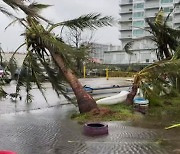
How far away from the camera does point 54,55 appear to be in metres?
12.0

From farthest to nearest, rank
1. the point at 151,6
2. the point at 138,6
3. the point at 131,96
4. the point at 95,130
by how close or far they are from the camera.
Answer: the point at 138,6
the point at 151,6
the point at 131,96
the point at 95,130

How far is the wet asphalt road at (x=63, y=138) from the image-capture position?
7890mm

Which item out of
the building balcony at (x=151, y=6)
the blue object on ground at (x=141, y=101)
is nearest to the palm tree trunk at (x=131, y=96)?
the blue object on ground at (x=141, y=101)

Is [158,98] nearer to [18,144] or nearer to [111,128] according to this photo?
[111,128]

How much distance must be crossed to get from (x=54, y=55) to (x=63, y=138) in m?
3.64

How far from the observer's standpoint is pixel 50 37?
36.6ft

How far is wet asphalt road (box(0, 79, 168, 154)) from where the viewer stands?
7.89m

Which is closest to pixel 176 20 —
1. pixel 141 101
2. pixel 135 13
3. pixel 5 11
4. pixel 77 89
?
pixel 135 13

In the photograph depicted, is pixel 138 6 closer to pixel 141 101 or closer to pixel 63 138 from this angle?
pixel 141 101

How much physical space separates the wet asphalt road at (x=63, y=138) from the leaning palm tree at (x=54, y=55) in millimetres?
1069

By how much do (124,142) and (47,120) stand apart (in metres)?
4.12

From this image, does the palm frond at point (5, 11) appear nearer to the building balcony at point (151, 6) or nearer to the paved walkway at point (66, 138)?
the paved walkway at point (66, 138)

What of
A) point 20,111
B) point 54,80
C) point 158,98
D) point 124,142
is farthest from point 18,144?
point 158,98

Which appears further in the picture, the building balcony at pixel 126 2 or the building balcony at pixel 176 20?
the building balcony at pixel 126 2
